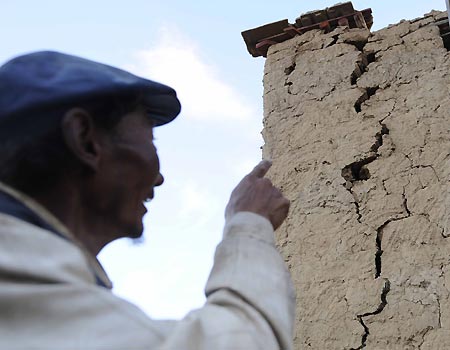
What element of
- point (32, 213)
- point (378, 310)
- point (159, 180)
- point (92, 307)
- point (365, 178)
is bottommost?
point (92, 307)

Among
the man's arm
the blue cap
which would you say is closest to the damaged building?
the man's arm

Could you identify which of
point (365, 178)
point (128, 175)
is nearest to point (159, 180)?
point (128, 175)

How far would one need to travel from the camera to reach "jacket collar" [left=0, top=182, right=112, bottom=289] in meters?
1.15

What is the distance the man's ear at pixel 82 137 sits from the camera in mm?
1216

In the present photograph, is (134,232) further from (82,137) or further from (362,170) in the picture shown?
(362,170)

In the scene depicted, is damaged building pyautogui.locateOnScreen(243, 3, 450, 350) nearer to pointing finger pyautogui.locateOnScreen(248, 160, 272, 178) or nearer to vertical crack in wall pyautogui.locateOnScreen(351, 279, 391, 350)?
vertical crack in wall pyautogui.locateOnScreen(351, 279, 391, 350)

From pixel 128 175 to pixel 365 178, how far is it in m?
2.40

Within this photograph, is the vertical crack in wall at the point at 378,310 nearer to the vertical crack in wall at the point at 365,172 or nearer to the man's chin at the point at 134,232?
the vertical crack in wall at the point at 365,172

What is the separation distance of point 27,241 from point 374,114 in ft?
9.44

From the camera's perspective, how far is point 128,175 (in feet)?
4.23

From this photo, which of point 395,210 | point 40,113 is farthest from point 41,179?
point 395,210

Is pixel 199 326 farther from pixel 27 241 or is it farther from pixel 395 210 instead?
pixel 395 210

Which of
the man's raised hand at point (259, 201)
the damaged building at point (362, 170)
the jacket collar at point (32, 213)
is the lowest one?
the jacket collar at point (32, 213)

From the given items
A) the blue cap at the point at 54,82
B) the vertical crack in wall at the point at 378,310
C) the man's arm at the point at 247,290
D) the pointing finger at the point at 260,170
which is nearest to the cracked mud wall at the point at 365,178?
the vertical crack in wall at the point at 378,310
